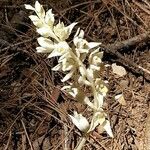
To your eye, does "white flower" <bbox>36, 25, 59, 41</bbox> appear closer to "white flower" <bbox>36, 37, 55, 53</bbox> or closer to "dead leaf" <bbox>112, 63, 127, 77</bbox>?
"white flower" <bbox>36, 37, 55, 53</bbox>

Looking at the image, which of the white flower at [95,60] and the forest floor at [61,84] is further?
the forest floor at [61,84]

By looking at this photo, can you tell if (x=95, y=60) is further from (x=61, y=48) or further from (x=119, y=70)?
(x=119, y=70)

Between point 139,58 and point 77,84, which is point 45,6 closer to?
point 139,58

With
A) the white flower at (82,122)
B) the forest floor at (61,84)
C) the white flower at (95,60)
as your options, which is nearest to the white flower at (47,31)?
the white flower at (95,60)

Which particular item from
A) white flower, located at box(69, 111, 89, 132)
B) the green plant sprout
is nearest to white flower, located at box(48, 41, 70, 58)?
the green plant sprout

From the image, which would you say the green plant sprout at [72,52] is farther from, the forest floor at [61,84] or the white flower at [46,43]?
the forest floor at [61,84]

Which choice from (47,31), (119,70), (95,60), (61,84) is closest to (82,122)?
(95,60)

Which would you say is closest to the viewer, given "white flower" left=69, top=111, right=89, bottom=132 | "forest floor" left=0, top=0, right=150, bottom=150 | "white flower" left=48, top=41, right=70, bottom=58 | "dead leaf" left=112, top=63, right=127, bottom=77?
"white flower" left=48, top=41, right=70, bottom=58

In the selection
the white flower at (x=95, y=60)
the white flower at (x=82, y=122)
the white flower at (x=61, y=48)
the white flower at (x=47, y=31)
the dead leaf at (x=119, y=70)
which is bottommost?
the dead leaf at (x=119, y=70)
